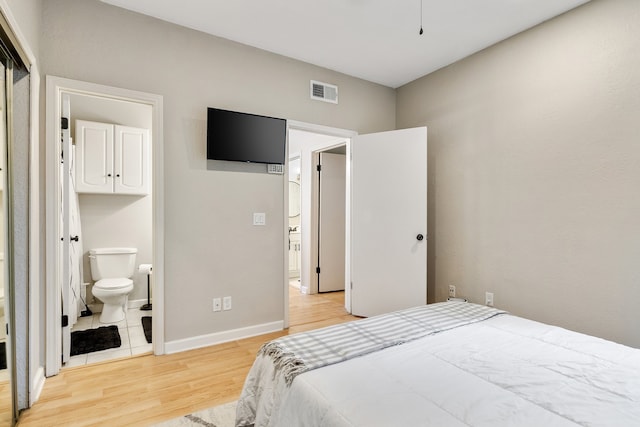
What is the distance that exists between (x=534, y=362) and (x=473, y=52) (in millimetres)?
2835

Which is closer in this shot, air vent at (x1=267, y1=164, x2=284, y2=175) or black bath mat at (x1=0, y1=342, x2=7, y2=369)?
black bath mat at (x1=0, y1=342, x2=7, y2=369)

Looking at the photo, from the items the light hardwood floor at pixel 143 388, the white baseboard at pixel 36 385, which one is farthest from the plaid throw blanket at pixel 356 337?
the white baseboard at pixel 36 385

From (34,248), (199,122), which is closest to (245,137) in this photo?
(199,122)

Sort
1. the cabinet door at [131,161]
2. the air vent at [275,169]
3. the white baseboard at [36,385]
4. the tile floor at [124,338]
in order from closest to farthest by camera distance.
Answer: the white baseboard at [36,385]
the tile floor at [124,338]
the air vent at [275,169]
the cabinet door at [131,161]

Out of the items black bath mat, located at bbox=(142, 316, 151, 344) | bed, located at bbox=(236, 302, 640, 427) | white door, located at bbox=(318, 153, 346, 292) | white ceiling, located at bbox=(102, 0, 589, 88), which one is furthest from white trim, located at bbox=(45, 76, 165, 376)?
white door, located at bbox=(318, 153, 346, 292)

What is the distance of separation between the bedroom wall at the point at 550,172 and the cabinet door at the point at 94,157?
369 cm

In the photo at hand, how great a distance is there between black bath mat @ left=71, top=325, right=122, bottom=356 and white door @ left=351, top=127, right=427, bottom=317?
2360 mm

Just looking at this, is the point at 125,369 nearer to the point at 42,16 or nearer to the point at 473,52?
the point at 42,16

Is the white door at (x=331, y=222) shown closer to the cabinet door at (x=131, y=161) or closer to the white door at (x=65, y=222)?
the cabinet door at (x=131, y=161)

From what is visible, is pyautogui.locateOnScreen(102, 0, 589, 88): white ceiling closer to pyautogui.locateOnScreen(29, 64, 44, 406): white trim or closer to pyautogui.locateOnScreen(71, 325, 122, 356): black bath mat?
pyautogui.locateOnScreen(29, 64, 44, 406): white trim

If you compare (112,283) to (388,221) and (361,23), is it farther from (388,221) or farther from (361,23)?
(361,23)

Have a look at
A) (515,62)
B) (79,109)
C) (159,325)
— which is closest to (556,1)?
(515,62)

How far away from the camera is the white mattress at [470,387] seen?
99 cm

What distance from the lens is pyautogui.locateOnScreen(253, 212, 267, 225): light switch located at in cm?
310
